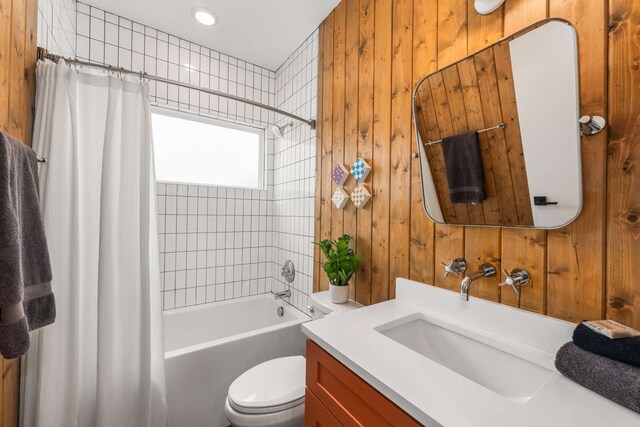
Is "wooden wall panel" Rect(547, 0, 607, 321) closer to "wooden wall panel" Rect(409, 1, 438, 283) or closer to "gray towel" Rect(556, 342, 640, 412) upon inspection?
"gray towel" Rect(556, 342, 640, 412)

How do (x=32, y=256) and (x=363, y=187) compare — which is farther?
(x=363, y=187)

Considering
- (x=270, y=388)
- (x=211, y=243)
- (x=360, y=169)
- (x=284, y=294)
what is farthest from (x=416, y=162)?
(x=211, y=243)

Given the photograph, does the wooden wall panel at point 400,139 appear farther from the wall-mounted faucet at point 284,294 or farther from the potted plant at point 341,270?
the wall-mounted faucet at point 284,294

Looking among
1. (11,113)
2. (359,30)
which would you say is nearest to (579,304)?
(359,30)

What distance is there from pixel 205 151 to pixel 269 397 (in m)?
1.97

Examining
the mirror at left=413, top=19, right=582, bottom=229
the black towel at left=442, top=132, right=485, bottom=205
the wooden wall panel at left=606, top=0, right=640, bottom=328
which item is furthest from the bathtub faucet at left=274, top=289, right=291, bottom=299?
the wooden wall panel at left=606, top=0, right=640, bottom=328

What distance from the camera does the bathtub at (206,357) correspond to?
1.52 meters

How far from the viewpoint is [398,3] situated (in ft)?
4.59

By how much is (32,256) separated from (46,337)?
447 millimetres

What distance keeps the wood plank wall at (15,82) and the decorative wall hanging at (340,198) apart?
144 cm

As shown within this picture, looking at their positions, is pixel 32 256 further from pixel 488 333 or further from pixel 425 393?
pixel 488 333

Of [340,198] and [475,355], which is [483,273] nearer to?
[475,355]

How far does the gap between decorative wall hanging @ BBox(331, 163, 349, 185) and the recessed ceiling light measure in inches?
54.0

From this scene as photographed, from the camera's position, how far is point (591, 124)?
79cm
